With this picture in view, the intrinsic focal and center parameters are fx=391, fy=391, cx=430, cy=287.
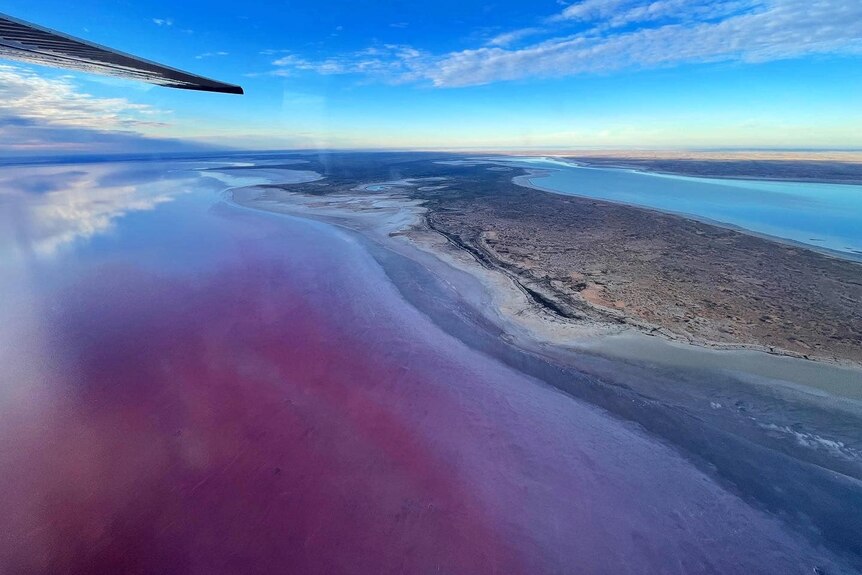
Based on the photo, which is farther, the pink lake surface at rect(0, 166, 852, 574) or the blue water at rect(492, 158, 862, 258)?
the blue water at rect(492, 158, 862, 258)

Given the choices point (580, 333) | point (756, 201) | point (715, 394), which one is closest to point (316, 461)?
point (580, 333)

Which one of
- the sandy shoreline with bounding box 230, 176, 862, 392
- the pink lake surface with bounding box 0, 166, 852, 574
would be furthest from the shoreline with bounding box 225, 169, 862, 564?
the pink lake surface with bounding box 0, 166, 852, 574

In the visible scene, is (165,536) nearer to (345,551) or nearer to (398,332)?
(345,551)

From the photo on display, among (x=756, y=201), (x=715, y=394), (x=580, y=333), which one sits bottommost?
(x=715, y=394)

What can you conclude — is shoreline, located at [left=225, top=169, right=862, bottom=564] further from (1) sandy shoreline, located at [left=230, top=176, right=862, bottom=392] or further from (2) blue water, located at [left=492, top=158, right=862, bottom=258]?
(2) blue water, located at [left=492, top=158, right=862, bottom=258]

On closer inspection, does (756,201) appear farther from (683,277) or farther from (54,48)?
(54,48)

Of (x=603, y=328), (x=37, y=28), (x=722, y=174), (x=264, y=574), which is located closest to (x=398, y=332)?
(x=603, y=328)
